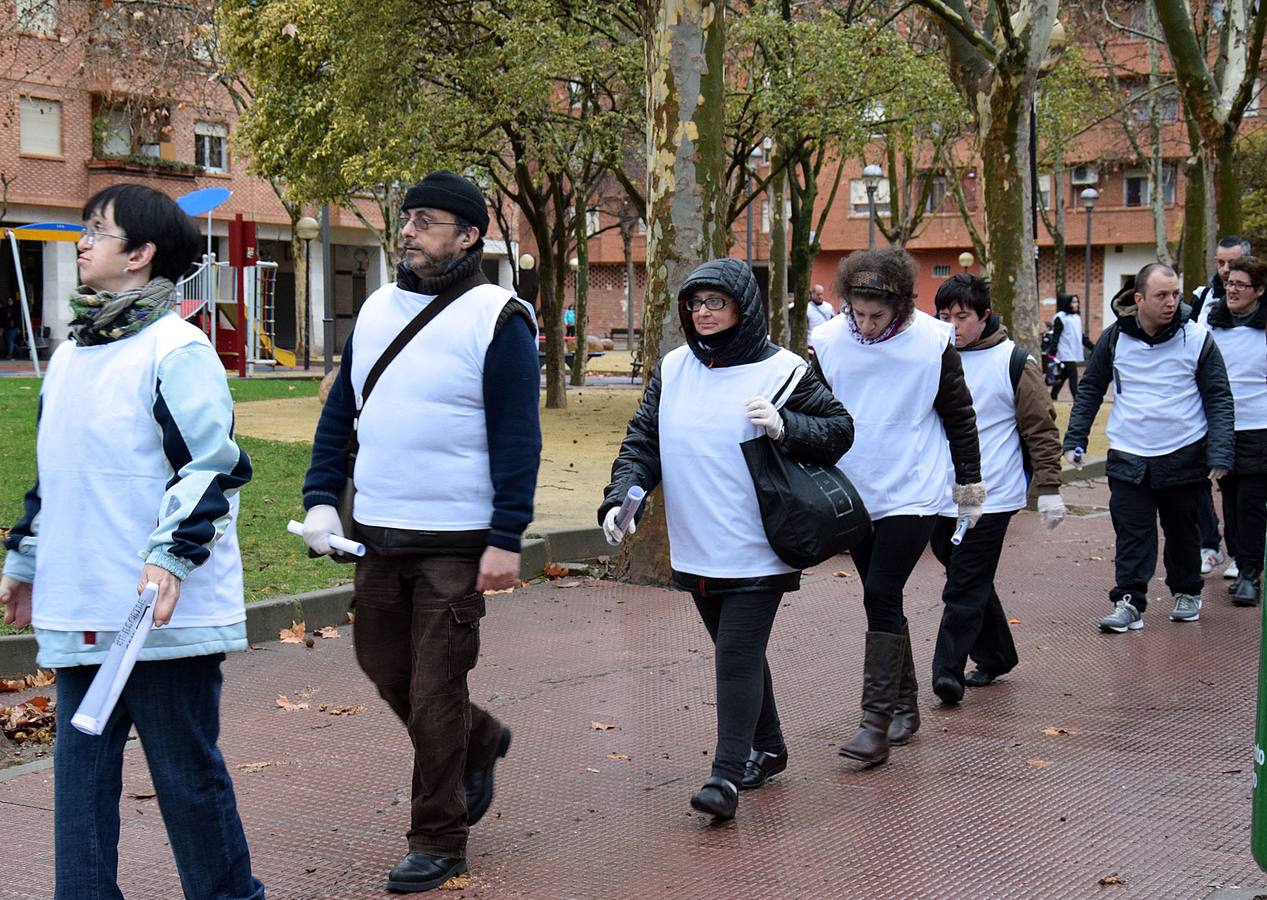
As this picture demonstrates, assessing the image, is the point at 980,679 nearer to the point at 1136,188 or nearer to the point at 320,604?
the point at 320,604

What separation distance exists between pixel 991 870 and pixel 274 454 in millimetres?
11653

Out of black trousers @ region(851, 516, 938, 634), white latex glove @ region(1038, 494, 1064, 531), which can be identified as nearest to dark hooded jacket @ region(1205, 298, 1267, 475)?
white latex glove @ region(1038, 494, 1064, 531)

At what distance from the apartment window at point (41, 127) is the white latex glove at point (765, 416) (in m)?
42.6

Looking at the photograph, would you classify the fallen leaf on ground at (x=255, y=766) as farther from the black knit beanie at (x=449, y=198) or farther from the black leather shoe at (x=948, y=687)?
the black leather shoe at (x=948, y=687)

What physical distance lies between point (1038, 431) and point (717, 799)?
2777 mm

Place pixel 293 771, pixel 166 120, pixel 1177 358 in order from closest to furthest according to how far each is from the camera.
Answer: pixel 293 771 < pixel 1177 358 < pixel 166 120

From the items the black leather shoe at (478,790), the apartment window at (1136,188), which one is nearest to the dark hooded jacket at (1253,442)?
the black leather shoe at (478,790)

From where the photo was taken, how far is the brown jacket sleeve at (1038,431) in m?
6.86

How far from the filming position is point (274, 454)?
15.2 m

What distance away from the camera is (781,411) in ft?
16.3

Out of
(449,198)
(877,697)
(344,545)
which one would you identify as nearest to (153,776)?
(344,545)

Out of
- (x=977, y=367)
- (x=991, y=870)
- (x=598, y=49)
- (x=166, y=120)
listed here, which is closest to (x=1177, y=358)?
(x=977, y=367)

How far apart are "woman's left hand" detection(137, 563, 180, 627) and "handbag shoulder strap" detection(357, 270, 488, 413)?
3.73ft

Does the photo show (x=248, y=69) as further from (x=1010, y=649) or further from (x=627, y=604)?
(x=1010, y=649)
